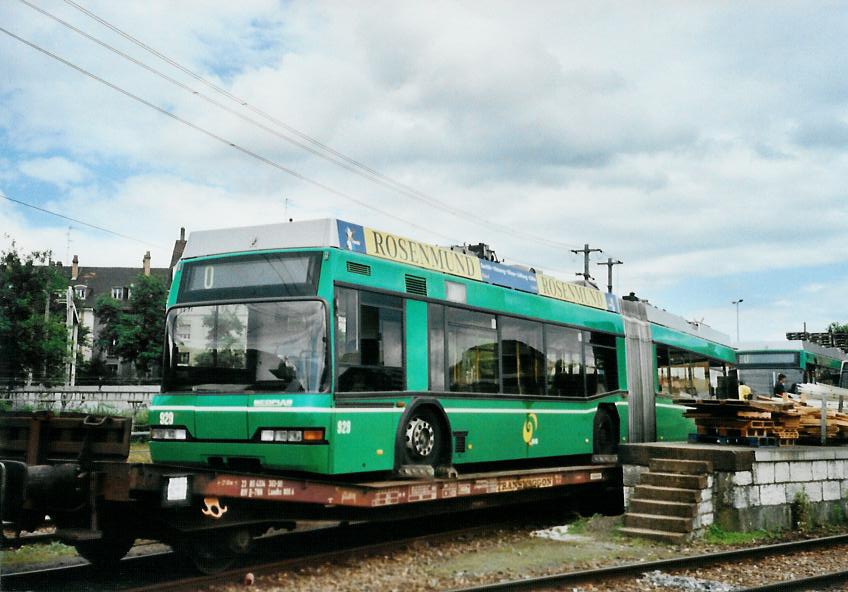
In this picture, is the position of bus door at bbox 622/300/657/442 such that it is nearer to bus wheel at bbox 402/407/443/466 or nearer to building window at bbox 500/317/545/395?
building window at bbox 500/317/545/395

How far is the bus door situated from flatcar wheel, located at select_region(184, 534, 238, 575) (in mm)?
9130

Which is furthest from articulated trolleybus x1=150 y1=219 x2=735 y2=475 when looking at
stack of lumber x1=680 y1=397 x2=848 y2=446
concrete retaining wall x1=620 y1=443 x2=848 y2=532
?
stack of lumber x1=680 y1=397 x2=848 y2=446

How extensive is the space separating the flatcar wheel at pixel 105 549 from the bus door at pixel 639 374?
975cm

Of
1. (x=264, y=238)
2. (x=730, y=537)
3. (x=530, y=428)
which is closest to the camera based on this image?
(x=264, y=238)

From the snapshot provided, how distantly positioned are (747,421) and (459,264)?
5573mm

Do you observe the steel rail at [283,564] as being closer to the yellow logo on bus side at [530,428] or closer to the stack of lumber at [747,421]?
the yellow logo on bus side at [530,428]

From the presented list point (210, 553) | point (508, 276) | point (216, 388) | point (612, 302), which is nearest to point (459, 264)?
point (508, 276)

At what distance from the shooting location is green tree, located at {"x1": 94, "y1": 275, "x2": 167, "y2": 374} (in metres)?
70.9

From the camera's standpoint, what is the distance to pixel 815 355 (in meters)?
32.3

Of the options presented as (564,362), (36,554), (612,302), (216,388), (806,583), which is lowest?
(806,583)

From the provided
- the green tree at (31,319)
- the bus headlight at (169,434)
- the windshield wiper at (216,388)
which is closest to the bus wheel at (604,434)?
the windshield wiper at (216,388)

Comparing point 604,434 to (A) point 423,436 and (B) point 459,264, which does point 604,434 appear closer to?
(B) point 459,264

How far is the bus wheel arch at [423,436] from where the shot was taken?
10414mm

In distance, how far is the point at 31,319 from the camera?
134 feet
